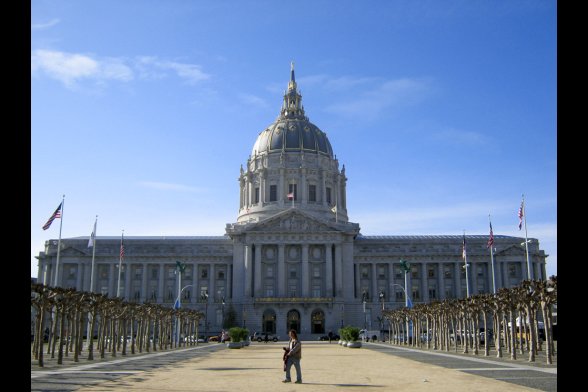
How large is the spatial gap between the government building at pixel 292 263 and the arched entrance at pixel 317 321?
22 cm

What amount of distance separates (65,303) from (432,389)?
36.9 meters

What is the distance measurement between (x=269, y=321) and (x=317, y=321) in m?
9.98

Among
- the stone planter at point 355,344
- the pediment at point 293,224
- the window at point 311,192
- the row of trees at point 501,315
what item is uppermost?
the window at point 311,192

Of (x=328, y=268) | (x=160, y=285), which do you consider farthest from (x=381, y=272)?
(x=160, y=285)

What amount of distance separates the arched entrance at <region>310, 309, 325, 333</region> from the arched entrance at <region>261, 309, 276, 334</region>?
25.8ft

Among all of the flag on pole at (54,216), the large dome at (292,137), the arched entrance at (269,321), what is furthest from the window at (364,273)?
the flag on pole at (54,216)

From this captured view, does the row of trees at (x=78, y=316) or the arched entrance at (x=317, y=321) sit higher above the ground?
the row of trees at (x=78, y=316)

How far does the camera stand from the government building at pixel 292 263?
12694 cm

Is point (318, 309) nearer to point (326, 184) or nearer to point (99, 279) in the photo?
point (326, 184)

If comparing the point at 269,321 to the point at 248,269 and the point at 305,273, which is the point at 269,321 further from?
the point at 305,273

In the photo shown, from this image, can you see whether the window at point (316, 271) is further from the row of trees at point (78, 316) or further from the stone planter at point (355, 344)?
the stone planter at point (355, 344)

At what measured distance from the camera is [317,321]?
126188 millimetres

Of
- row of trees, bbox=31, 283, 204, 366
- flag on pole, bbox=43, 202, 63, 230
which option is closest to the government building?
row of trees, bbox=31, 283, 204, 366
